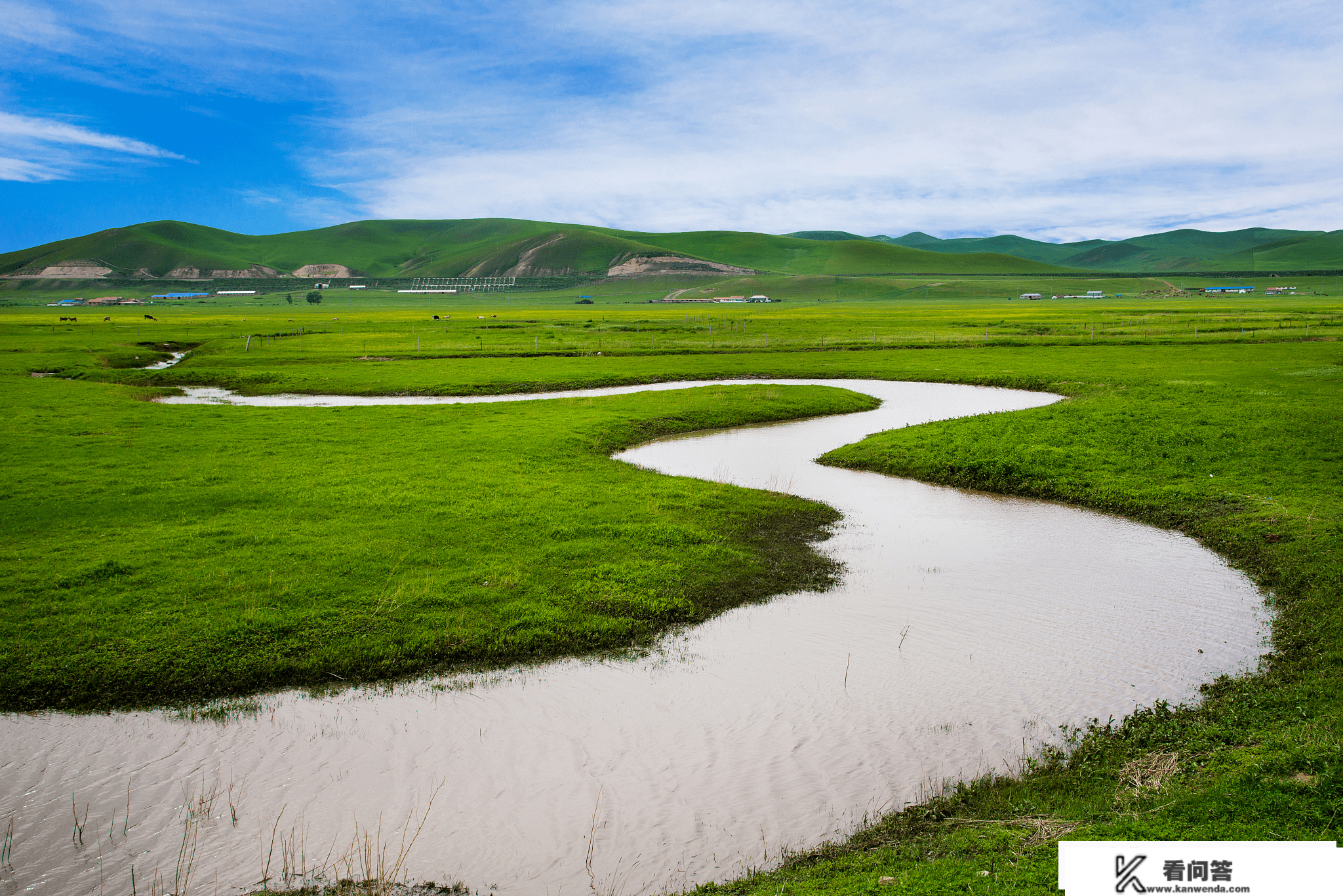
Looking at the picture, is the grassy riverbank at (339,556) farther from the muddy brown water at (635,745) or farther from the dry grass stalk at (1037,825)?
the dry grass stalk at (1037,825)

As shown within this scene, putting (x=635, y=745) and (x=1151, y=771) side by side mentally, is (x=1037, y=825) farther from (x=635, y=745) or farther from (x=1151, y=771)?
(x=635, y=745)

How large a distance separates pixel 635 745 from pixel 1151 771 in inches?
224

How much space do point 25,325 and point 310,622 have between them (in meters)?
116

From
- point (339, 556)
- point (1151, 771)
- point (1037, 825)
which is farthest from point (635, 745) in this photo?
point (339, 556)

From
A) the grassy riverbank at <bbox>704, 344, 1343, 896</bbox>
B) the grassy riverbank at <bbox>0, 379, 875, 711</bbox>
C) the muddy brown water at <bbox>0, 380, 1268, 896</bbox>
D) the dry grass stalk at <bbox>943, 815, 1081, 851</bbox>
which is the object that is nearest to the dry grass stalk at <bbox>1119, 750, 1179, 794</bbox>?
the grassy riverbank at <bbox>704, 344, 1343, 896</bbox>

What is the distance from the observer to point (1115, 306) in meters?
139

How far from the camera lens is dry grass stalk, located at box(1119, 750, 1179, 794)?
794 centimetres

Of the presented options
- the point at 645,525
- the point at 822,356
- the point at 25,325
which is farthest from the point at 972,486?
the point at 25,325

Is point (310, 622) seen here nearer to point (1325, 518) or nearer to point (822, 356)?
point (1325, 518)

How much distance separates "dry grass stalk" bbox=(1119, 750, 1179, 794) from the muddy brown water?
1209 mm

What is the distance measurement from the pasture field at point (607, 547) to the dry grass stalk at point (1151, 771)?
44 millimetres

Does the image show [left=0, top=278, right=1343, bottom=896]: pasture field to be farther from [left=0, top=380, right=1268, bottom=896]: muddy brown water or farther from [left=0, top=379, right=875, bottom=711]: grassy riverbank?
[left=0, top=380, right=1268, bottom=896]: muddy brown water

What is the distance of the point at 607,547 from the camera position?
16266 mm

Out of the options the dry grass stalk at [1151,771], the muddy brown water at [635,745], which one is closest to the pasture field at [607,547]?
the dry grass stalk at [1151,771]
